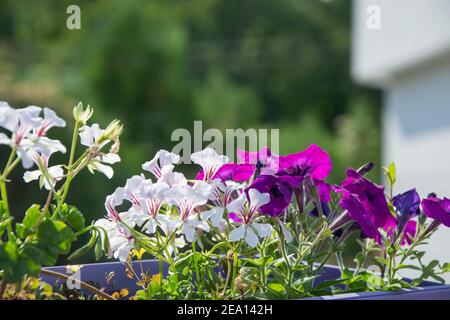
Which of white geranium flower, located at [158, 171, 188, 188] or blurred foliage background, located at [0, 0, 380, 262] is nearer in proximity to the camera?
white geranium flower, located at [158, 171, 188, 188]

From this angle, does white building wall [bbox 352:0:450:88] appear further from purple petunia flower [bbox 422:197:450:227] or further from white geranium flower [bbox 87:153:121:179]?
white geranium flower [bbox 87:153:121:179]

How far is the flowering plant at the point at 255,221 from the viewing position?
758mm

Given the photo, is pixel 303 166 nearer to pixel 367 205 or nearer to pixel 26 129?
pixel 367 205

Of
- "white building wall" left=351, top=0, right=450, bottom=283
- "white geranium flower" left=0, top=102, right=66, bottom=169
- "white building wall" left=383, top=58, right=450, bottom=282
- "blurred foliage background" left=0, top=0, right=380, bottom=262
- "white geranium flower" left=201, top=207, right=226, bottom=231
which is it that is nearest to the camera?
"white geranium flower" left=0, top=102, right=66, bottom=169

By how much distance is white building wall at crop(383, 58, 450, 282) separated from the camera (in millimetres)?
4793

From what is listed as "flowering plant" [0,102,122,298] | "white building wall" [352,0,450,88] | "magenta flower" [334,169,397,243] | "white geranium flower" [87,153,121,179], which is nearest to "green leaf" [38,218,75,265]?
"flowering plant" [0,102,122,298]

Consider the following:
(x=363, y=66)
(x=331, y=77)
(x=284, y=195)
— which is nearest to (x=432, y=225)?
(x=284, y=195)

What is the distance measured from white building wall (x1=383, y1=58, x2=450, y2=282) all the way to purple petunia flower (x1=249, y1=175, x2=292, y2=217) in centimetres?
371

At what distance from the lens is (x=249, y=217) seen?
76cm

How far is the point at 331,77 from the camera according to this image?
49.6 feet

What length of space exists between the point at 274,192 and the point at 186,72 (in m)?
11.7

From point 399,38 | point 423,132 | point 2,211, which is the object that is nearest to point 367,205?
point 2,211
